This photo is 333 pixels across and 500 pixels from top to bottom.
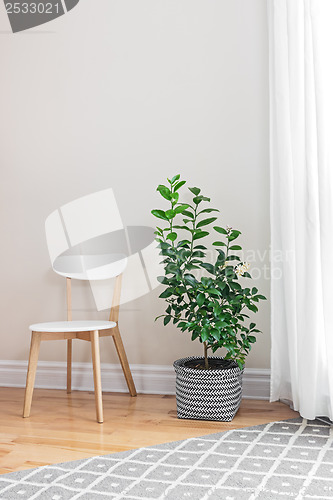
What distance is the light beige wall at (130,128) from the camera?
259 centimetres

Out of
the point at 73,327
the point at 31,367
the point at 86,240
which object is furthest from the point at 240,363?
the point at 86,240

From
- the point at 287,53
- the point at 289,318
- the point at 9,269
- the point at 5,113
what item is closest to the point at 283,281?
the point at 289,318

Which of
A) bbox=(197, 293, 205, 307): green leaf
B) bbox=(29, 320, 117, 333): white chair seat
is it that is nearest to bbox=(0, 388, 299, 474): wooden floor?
bbox=(29, 320, 117, 333): white chair seat

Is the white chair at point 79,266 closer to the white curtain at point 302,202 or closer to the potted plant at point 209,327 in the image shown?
the potted plant at point 209,327

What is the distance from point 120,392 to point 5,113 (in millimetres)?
1553

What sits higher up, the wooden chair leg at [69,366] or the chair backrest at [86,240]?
the chair backrest at [86,240]

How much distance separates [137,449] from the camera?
192 cm

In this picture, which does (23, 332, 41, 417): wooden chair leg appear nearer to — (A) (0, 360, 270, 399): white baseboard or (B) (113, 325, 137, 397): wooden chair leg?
(B) (113, 325, 137, 397): wooden chair leg

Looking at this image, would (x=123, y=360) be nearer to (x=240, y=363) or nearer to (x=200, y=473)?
(x=240, y=363)

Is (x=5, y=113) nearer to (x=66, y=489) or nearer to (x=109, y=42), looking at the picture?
(x=109, y=42)

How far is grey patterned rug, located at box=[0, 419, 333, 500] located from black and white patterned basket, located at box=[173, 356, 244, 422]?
8.4 inches

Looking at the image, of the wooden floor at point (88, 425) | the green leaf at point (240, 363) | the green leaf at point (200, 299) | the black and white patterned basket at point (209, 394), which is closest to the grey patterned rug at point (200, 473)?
the wooden floor at point (88, 425)

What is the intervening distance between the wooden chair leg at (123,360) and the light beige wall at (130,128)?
128 millimetres

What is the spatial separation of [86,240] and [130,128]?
596 millimetres
